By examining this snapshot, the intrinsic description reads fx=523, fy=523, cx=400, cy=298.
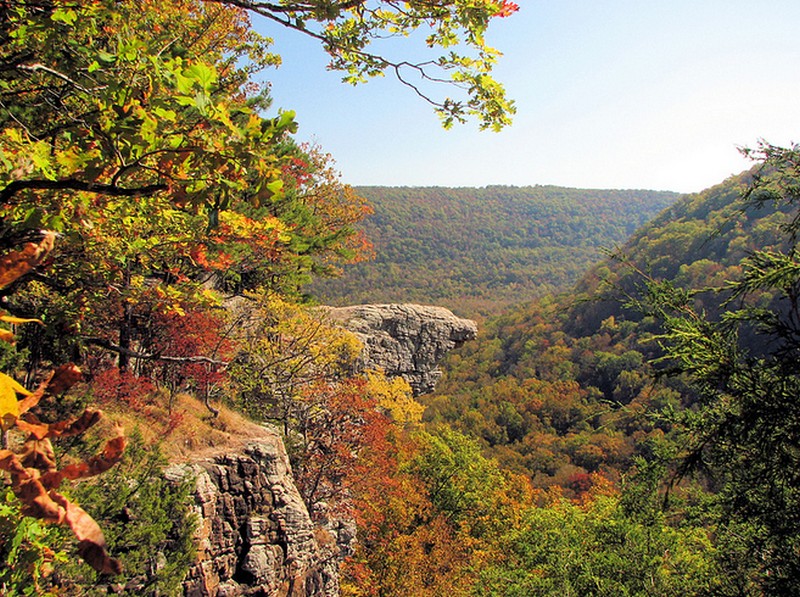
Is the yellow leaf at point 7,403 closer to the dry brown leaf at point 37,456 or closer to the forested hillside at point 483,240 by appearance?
the dry brown leaf at point 37,456

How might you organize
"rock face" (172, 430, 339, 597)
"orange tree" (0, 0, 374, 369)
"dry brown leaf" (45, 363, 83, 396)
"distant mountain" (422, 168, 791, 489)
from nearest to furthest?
"dry brown leaf" (45, 363, 83, 396) → "orange tree" (0, 0, 374, 369) → "rock face" (172, 430, 339, 597) → "distant mountain" (422, 168, 791, 489)

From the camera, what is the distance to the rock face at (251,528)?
7402mm

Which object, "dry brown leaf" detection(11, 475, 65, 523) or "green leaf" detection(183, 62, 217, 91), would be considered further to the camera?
"green leaf" detection(183, 62, 217, 91)

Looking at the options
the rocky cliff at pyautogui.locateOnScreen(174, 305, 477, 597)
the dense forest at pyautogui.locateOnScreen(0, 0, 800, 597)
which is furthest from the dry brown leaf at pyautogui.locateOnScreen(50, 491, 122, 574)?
the rocky cliff at pyautogui.locateOnScreen(174, 305, 477, 597)

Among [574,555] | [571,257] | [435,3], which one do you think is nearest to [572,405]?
[574,555]

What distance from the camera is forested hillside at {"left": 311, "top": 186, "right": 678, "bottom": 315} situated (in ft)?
278

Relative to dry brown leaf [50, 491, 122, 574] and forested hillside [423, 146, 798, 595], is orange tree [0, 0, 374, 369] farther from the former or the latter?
forested hillside [423, 146, 798, 595]

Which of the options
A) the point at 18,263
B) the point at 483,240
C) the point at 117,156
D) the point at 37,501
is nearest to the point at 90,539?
the point at 37,501

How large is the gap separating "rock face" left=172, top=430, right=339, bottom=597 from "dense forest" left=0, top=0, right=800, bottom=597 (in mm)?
537

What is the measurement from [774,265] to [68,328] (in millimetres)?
7319

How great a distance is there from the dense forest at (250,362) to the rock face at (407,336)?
1282mm

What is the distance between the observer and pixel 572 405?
142 ft

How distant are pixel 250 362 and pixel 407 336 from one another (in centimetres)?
785

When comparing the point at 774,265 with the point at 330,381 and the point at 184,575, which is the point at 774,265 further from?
the point at 330,381
